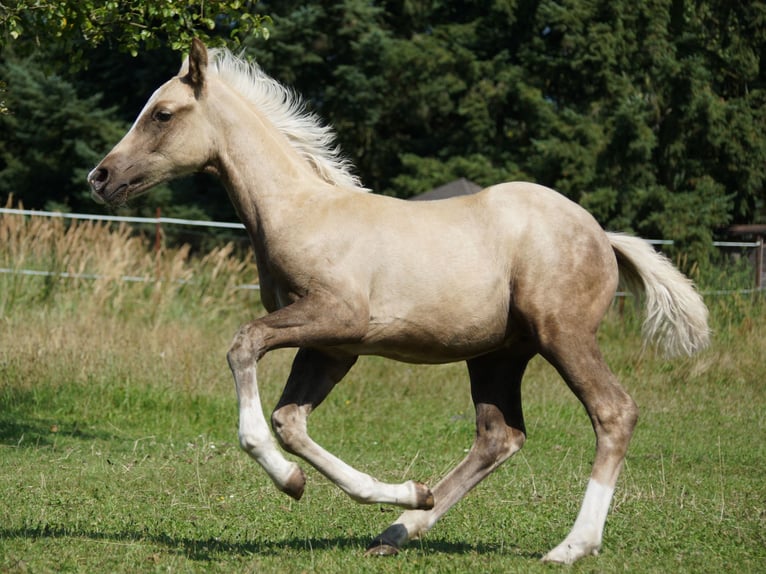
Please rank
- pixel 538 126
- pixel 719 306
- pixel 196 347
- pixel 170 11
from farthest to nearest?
pixel 538 126 → pixel 719 306 → pixel 196 347 → pixel 170 11

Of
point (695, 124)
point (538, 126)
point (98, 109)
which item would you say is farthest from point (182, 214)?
point (695, 124)

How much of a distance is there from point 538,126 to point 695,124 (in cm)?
350

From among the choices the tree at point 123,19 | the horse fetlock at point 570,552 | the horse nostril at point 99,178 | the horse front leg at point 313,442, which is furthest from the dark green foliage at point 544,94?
the horse nostril at point 99,178

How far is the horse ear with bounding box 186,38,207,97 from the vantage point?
5629 mm

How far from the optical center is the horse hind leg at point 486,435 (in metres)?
5.88

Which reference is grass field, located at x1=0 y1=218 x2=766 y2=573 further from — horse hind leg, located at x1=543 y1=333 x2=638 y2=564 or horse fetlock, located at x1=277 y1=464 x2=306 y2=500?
horse fetlock, located at x1=277 y1=464 x2=306 y2=500

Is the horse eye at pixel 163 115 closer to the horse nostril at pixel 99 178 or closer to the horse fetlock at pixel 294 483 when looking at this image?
the horse nostril at pixel 99 178

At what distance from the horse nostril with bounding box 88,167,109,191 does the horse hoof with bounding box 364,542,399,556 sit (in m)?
2.45

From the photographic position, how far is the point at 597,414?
5566mm

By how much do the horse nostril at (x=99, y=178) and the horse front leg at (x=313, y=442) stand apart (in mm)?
1421

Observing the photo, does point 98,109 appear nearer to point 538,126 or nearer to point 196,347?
point 538,126

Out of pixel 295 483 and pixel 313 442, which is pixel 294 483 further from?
pixel 313 442

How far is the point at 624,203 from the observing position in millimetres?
19641

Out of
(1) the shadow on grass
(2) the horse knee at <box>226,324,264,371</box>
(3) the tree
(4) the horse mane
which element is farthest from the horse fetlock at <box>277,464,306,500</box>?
(3) the tree
